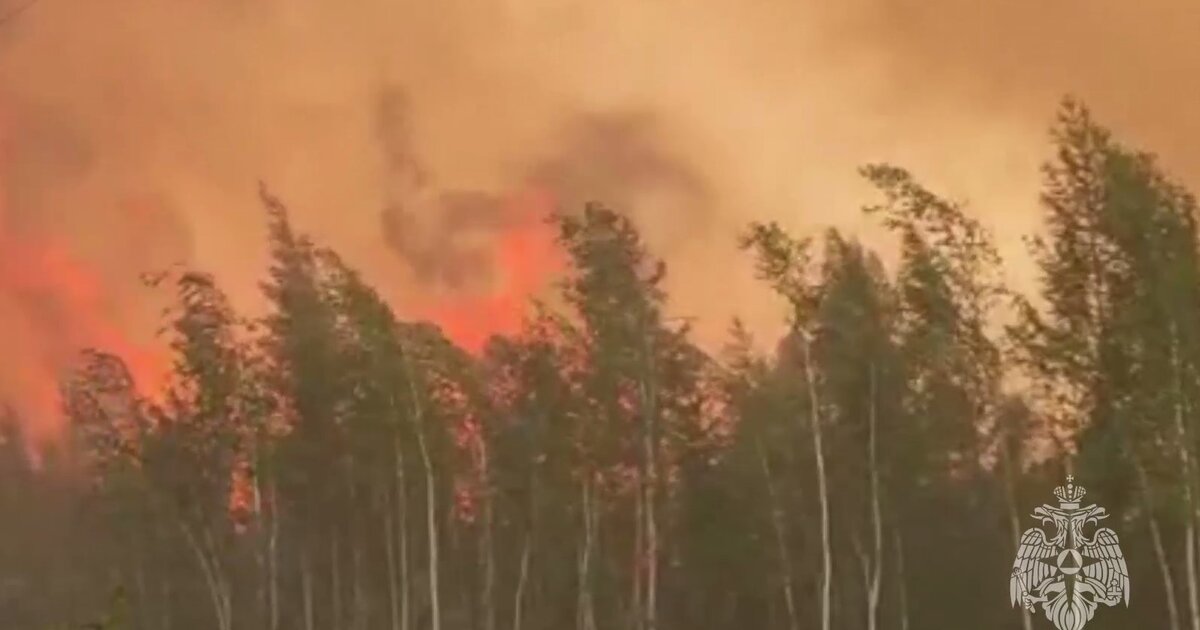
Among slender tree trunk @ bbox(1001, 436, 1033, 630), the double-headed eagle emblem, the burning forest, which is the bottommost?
the double-headed eagle emblem

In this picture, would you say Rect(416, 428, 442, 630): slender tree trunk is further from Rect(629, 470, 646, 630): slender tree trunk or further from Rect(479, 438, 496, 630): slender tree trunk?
Rect(629, 470, 646, 630): slender tree trunk

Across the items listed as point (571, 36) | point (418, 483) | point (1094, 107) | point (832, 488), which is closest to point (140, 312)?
point (418, 483)

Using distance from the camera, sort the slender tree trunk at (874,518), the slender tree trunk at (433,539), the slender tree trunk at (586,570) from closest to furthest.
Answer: the slender tree trunk at (874,518)
the slender tree trunk at (586,570)
the slender tree trunk at (433,539)

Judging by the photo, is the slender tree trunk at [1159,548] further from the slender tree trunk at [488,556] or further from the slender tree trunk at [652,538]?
the slender tree trunk at [488,556]

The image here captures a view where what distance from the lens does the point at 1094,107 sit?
520 centimetres

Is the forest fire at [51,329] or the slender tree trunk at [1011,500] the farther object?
the forest fire at [51,329]

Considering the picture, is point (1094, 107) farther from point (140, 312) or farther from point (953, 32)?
point (140, 312)

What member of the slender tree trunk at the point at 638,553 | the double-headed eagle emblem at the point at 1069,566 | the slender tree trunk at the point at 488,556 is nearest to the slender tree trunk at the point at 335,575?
the slender tree trunk at the point at 488,556

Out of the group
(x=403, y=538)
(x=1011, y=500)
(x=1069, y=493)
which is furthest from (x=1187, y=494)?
(x=403, y=538)

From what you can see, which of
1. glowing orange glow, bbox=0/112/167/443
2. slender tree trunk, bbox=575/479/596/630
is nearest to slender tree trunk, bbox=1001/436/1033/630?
slender tree trunk, bbox=575/479/596/630

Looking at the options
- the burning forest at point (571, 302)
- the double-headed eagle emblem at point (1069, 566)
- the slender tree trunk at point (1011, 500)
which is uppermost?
the burning forest at point (571, 302)

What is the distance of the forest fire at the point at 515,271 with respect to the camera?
215 inches

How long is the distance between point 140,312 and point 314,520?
0.99m

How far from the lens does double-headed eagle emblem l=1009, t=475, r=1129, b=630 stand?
4.90 m
